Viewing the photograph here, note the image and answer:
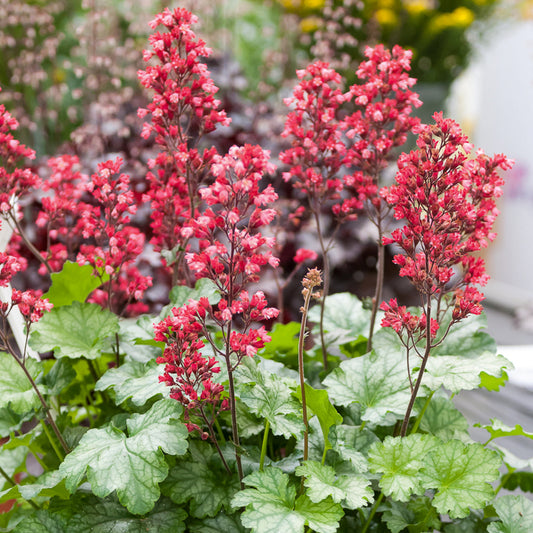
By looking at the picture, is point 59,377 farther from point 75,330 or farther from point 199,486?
point 199,486

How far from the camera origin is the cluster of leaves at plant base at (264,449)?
2.29ft

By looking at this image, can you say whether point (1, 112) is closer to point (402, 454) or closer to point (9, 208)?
point (9, 208)

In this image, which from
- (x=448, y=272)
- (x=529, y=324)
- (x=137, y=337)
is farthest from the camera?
(x=529, y=324)

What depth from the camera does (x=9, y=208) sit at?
85cm

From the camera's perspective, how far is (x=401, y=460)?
73 centimetres

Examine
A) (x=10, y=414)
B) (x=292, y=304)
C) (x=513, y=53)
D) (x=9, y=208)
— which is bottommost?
(x=10, y=414)

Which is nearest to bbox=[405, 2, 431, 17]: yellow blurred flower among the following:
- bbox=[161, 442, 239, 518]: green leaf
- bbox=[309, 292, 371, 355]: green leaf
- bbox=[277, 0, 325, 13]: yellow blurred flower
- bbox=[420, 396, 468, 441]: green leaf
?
bbox=[277, 0, 325, 13]: yellow blurred flower

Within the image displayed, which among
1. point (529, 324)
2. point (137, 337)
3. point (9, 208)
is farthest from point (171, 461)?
point (529, 324)

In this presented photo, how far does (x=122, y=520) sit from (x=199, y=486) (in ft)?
0.35

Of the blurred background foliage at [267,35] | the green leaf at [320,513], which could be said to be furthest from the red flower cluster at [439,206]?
the blurred background foliage at [267,35]

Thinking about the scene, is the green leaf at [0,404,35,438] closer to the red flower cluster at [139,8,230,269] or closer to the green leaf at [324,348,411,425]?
the red flower cluster at [139,8,230,269]

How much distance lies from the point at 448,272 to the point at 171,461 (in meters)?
0.44

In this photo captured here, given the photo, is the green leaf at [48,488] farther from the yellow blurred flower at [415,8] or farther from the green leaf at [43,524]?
the yellow blurred flower at [415,8]

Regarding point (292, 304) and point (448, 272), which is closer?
point (448, 272)
